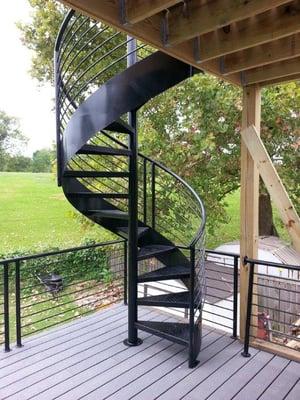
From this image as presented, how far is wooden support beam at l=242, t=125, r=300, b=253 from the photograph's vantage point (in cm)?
268

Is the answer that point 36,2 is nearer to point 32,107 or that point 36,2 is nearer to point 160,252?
point 160,252

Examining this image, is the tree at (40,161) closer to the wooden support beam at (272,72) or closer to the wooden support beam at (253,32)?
the wooden support beam at (272,72)

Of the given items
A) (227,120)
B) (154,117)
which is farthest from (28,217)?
(227,120)

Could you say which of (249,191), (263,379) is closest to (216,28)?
(249,191)

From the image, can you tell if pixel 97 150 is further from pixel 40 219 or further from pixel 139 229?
pixel 40 219

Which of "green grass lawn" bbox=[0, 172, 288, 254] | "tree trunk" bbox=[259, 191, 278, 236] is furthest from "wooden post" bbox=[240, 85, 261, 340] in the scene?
"green grass lawn" bbox=[0, 172, 288, 254]

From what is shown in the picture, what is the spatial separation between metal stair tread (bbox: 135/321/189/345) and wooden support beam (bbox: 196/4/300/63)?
218cm

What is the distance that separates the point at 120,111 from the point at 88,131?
29 centimetres

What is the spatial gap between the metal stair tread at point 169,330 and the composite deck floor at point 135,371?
0.45ft

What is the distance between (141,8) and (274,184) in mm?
1684

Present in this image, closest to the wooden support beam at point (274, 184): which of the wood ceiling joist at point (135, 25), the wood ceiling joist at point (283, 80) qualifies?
the wood ceiling joist at point (283, 80)

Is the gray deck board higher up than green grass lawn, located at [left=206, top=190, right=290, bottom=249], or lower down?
lower down

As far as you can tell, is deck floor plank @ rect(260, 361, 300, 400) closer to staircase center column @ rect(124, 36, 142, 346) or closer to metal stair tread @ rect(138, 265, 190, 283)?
metal stair tread @ rect(138, 265, 190, 283)

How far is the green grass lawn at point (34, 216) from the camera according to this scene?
31.1 feet
